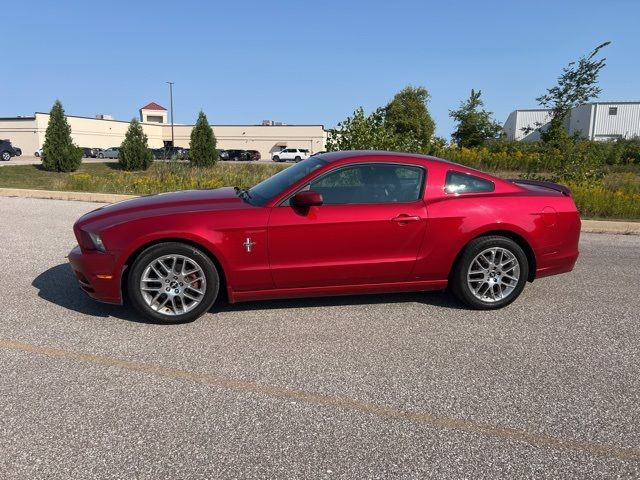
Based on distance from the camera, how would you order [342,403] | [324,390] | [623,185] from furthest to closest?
[623,185] < [324,390] < [342,403]

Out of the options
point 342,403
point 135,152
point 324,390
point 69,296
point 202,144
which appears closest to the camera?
point 342,403

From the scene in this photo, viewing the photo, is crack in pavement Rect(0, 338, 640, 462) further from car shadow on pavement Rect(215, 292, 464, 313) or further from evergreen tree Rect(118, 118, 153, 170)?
evergreen tree Rect(118, 118, 153, 170)

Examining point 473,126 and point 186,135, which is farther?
point 186,135

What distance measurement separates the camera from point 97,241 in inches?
162

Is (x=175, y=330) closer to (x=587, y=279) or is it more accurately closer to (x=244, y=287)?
(x=244, y=287)

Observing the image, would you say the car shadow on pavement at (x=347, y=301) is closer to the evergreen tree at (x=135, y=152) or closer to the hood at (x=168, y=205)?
the hood at (x=168, y=205)

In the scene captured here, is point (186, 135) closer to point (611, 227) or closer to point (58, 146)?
point (58, 146)

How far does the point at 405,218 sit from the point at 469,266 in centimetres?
80

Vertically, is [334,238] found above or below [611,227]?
above

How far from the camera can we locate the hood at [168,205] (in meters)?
4.28

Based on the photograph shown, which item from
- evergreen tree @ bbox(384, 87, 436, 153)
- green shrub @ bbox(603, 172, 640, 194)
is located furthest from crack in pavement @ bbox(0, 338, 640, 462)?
evergreen tree @ bbox(384, 87, 436, 153)

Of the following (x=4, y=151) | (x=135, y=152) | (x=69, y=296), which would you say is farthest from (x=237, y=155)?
(x=69, y=296)

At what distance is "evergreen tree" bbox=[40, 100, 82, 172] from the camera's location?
29.8 m

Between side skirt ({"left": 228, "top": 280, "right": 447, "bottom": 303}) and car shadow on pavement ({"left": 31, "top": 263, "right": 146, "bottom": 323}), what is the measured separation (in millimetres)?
968
